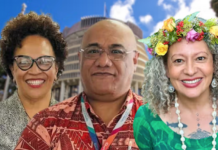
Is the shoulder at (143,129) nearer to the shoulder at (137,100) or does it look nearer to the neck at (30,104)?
the shoulder at (137,100)

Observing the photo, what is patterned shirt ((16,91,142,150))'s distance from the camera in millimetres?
2572

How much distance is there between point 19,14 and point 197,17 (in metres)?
2.63

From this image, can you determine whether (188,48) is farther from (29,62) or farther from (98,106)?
(29,62)

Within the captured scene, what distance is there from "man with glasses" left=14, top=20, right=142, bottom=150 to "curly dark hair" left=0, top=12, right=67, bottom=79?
468mm

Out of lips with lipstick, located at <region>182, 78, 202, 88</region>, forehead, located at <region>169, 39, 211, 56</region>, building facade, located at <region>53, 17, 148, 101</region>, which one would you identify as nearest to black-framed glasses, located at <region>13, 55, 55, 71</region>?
forehead, located at <region>169, 39, 211, 56</region>

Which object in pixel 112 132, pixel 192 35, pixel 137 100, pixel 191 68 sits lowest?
pixel 112 132

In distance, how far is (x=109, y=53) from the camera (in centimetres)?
308

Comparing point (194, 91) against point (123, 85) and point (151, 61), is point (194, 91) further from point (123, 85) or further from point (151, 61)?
point (123, 85)

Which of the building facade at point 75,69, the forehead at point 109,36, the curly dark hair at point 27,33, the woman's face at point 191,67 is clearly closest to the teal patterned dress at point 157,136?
the woman's face at point 191,67

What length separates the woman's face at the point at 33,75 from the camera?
312 centimetres

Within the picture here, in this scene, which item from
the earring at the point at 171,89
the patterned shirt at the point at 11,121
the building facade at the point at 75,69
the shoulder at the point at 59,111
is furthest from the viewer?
the building facade at the point at 75,69

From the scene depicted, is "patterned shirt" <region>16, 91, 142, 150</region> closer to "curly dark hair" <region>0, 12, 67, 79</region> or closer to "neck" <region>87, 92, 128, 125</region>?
"neck" <region>87, 92, 128, 125</region>

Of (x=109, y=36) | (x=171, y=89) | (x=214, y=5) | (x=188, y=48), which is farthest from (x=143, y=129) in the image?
(x=214, y=5)

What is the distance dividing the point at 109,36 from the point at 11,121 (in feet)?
5.76
